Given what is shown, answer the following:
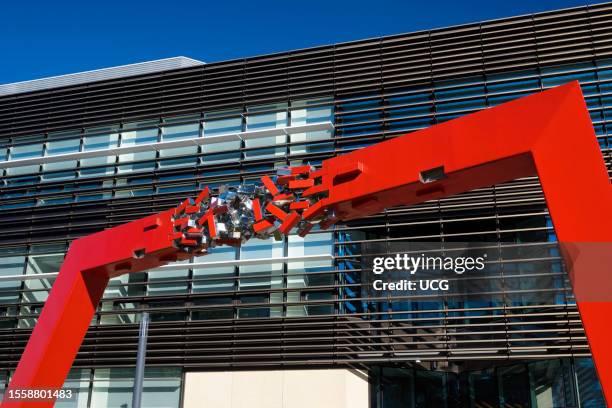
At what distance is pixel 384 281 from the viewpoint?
1522cm

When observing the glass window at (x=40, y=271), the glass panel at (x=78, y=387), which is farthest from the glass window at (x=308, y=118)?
the glass panel at (x=78, y=387)

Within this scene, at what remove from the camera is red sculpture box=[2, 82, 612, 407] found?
208 inches

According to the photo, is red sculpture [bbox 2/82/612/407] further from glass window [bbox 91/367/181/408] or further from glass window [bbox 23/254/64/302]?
glass window [bbox 23/254/64/302]

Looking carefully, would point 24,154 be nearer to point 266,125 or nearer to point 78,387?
point 78,387

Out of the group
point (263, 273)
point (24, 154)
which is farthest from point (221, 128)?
point (24, 154)

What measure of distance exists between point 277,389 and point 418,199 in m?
9.19

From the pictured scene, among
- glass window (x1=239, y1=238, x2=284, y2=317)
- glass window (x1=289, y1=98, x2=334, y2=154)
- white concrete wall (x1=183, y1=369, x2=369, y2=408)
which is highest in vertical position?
glass window (x1=289, y1=98, x2=334, y2=154)

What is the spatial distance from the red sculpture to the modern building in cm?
664

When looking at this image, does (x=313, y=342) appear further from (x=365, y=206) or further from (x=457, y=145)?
(x=457, y=145)

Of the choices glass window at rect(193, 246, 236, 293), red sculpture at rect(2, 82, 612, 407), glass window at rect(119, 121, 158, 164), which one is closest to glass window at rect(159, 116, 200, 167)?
glass window at rect(119, 121, 158, 164)

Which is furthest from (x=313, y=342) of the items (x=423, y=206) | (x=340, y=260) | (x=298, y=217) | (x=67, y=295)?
(x=298, y=217)

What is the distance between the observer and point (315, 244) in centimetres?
1609

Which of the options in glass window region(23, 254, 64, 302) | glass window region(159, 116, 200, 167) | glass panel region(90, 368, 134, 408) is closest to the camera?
glass panel region(90, 368, 134, 408)

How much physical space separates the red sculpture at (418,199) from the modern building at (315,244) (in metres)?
6.64
